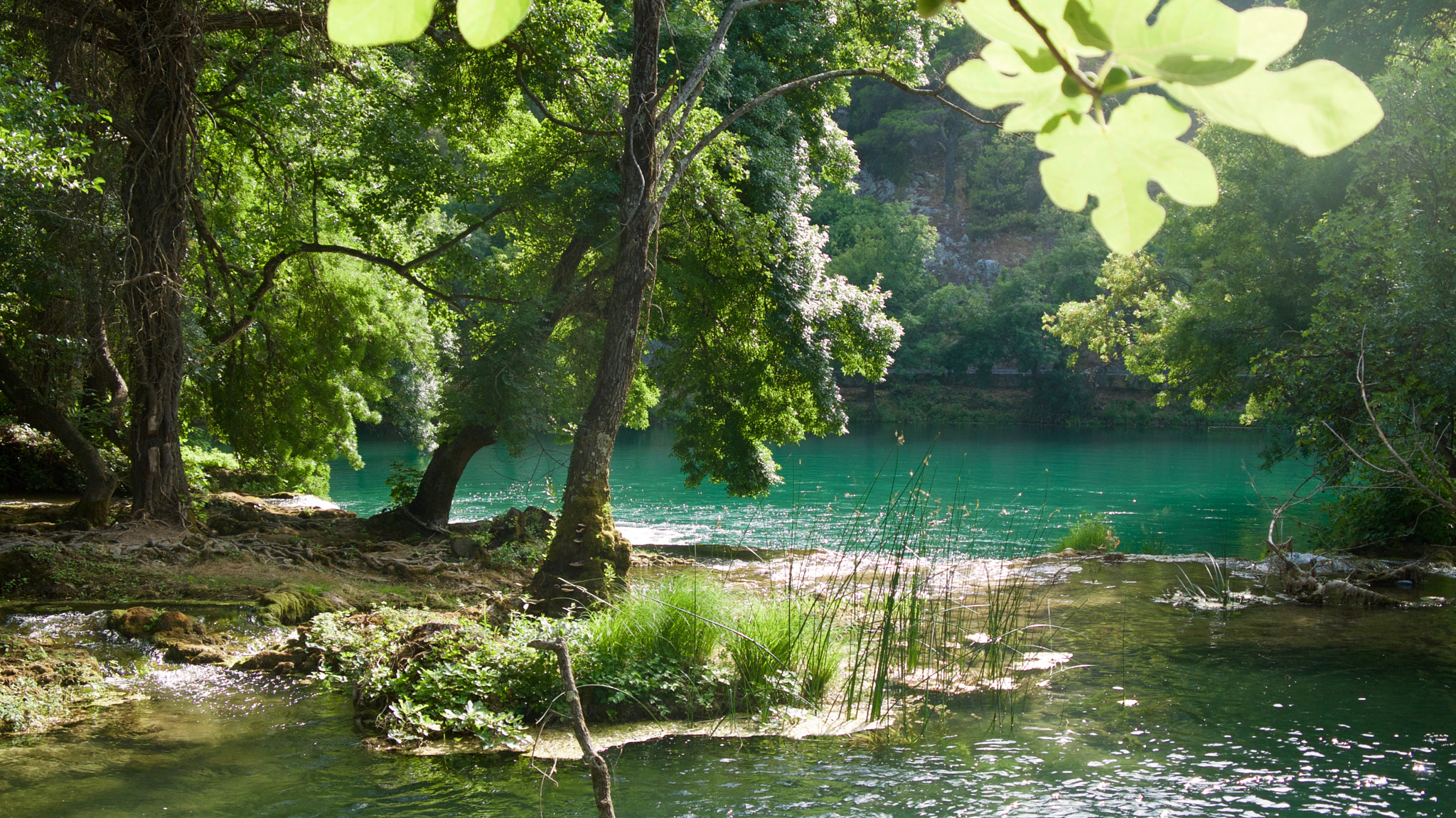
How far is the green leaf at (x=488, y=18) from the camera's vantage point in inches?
17.6

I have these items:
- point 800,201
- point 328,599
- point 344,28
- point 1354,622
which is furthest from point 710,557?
point 344,28

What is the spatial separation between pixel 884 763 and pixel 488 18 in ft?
19.3

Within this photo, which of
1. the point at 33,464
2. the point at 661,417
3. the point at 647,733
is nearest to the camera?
the point at 647,733

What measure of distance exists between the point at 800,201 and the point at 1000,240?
51.4 metres

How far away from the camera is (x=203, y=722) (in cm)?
613

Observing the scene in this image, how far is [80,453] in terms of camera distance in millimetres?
10523

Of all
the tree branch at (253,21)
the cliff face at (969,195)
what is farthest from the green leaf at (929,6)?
the cliff face at (969,195)

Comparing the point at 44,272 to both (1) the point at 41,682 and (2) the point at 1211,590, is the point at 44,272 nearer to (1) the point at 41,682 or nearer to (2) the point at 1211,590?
(1) the point at 41,682

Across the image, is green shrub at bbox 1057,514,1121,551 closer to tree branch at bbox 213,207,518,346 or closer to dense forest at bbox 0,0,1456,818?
dense forest at bbox 0,0,1456,818

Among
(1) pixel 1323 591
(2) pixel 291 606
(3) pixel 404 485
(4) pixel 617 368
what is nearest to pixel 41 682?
(2) pixel 291 606

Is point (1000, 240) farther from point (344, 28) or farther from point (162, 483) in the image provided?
point (344, 28)

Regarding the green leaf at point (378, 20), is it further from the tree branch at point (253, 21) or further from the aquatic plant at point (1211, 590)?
the aquatic plant at point (1211, 590)

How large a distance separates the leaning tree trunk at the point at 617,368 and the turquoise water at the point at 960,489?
1.35m

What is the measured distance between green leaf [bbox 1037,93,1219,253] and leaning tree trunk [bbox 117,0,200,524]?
33.5 feet
